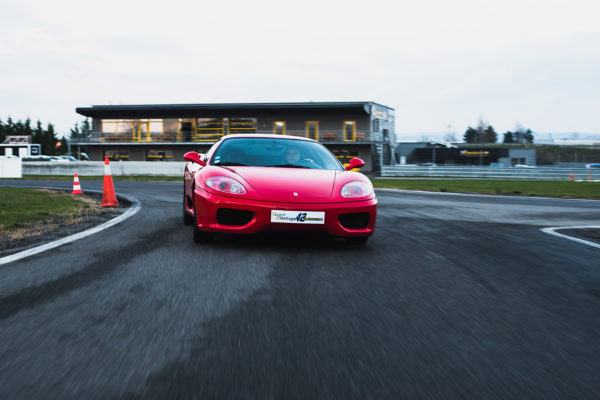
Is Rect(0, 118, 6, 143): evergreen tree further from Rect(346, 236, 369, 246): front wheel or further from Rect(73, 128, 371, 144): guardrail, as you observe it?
Rect(346, 236, 369, 246): front wheel

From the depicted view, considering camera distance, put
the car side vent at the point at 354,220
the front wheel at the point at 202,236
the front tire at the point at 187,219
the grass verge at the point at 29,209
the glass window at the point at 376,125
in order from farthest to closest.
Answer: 1. the glass window at the point at 376,125
2. the grass verge at the point at 29,209
3. the front tire at the point at 187,219
4. the front wheel at the point at 202,236
5. the car side vent at the point at 354,220

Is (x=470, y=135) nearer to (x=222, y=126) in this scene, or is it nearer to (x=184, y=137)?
(x=222, y=126)

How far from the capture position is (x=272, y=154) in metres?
6.36

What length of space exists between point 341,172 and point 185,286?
265 cm

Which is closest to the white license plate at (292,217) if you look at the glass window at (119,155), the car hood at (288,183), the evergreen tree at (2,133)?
the car hood at (288,183)

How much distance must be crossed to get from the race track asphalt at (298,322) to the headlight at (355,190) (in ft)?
1.74

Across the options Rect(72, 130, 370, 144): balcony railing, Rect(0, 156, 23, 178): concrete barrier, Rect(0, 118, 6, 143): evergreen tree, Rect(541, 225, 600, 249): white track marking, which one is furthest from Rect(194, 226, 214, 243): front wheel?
Rect(0, 118, 6, 143): evergreen tree

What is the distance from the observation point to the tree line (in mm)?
124125

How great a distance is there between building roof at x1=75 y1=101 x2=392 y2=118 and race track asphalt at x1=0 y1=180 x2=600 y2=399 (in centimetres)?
3860

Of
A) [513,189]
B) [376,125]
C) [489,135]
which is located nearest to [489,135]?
[489,135]

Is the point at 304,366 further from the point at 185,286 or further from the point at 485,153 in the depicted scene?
the point at 485,153

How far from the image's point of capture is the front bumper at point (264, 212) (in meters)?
5.12

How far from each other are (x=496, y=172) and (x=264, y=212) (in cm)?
2982

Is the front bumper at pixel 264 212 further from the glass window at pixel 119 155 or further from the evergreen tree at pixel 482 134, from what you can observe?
the evergreen tree at pixel 482 134
